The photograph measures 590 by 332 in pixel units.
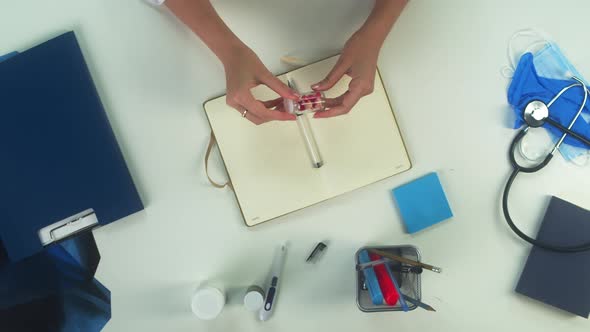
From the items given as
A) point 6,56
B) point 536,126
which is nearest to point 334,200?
point 536,126

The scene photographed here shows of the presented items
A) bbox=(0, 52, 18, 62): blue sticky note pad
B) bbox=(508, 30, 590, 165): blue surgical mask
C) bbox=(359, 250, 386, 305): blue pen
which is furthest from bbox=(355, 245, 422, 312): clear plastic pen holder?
bbox=(0, 52, 18, 62): blue sticky note pad

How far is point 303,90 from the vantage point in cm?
69

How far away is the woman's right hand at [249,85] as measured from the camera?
1.94 feet

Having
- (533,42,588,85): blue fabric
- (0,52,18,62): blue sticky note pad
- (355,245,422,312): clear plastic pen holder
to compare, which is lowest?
(355,245,422,312): clear plastic pen holder

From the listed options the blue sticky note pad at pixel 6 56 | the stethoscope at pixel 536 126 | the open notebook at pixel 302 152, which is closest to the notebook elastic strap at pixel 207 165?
the open notebook at pixel 302 152

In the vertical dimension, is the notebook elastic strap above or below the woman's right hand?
below

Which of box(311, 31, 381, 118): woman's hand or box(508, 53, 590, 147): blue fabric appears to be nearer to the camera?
box(311, 31, 381, 118): woman's hand

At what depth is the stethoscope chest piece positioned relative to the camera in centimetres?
70

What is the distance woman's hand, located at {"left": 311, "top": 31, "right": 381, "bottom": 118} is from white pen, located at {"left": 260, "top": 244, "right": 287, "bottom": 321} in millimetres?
255

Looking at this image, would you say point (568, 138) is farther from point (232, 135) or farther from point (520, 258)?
point (232, 135)

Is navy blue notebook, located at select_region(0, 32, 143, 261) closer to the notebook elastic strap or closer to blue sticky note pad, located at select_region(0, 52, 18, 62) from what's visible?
blue sticky note pad, located at select_region(0, 52, 18, 62)

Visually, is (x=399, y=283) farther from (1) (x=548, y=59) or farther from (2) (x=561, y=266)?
(1) (x=548, y=59)

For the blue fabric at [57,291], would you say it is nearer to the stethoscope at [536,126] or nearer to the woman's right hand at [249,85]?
the woman's right hand at [249,85]

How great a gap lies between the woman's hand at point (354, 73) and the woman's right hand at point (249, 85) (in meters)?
0.06
